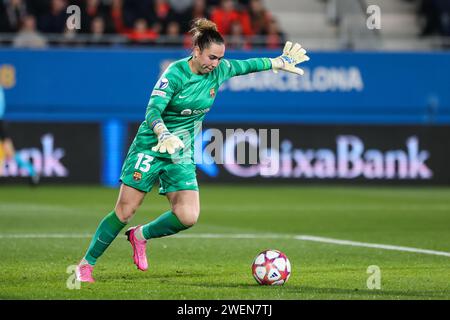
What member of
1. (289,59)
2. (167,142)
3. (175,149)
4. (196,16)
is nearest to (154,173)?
(175,149)

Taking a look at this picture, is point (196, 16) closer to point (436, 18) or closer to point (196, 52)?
point (436, 18)

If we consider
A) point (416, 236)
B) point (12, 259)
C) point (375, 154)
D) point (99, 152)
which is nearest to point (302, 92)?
point (375, 154)

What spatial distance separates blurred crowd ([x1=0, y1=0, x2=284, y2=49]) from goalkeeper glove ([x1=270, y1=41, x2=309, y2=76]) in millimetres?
12291

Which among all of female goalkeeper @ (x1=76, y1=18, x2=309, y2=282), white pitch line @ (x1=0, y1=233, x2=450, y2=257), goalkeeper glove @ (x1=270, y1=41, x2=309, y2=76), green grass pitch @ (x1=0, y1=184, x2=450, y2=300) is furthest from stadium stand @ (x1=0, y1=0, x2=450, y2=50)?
female goalkeeper @ (x1=76, y1=18, x2=309, y2=282)

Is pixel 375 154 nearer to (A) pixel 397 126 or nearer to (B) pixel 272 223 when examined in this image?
(A) pixel 397 126

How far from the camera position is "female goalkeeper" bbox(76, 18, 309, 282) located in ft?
28.5

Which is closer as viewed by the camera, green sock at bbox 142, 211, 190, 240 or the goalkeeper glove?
green sock at bbox 142, 211, 190, 240

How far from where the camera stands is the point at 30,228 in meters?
13.5

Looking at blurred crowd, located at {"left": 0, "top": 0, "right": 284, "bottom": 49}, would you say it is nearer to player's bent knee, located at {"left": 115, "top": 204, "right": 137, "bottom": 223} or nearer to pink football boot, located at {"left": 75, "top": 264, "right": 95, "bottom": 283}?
player's bent knee, located at {"left": 115, "top": 204, "right": 137, "bottom": 223}

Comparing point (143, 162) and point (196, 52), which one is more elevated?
point (196, 52)

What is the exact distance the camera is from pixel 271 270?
8438 mm

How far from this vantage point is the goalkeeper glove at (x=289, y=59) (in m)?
9.74

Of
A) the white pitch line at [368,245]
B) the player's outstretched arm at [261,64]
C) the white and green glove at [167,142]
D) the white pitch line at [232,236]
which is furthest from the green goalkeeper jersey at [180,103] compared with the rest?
the white pitch line at [232,236]

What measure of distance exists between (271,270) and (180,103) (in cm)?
157
